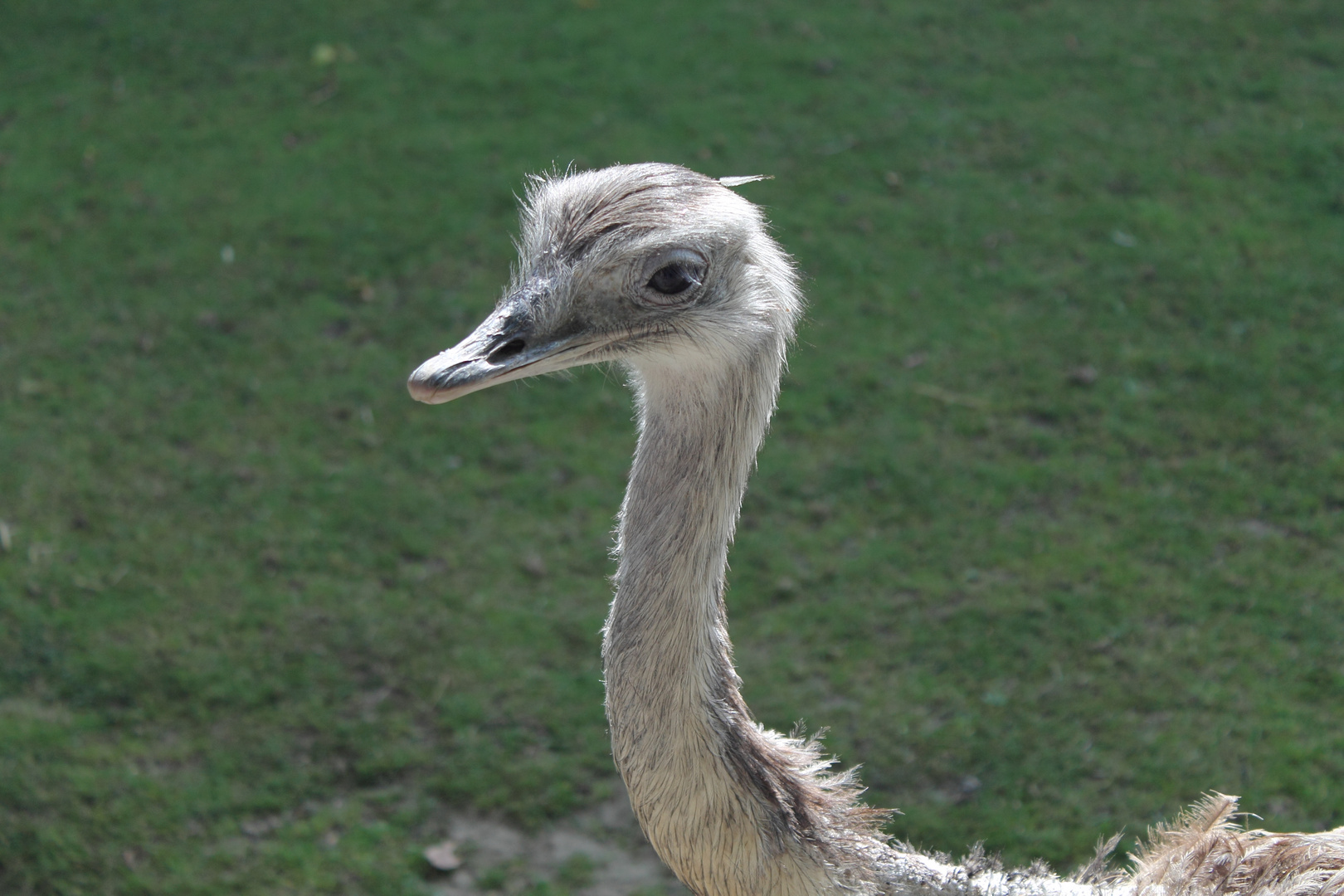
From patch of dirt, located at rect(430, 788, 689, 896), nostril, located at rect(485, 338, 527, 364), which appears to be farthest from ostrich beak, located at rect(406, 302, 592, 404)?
patch of dirt, located at rect(430, 788, 689, 896)

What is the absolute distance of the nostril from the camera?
197 centimetres

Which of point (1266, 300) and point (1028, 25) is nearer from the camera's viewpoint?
point (1266, 300)

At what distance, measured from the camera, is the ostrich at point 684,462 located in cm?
197

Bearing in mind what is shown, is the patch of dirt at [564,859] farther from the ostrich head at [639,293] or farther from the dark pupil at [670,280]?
the dark pupil at [670,280]

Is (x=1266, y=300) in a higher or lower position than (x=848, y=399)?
higher

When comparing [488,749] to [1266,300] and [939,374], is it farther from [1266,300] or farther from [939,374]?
[1266,300]

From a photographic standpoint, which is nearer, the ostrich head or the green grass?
the ostrich head

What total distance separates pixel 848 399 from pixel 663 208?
278 cm

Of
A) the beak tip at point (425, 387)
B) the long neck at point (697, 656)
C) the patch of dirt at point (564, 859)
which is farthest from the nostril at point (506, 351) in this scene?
the patch of dirt at point (564, 859)

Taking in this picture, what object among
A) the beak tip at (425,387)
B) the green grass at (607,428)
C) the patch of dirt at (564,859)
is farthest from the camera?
the green grass at (607,428)

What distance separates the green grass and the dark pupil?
6.75 ft

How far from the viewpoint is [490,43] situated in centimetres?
Result: 656

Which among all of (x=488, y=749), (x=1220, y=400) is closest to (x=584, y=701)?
(x=488, y=749)

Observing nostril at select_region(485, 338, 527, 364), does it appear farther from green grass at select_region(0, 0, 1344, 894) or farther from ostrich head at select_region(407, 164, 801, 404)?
green grass at select_region(0, 0, 1344, 894)
